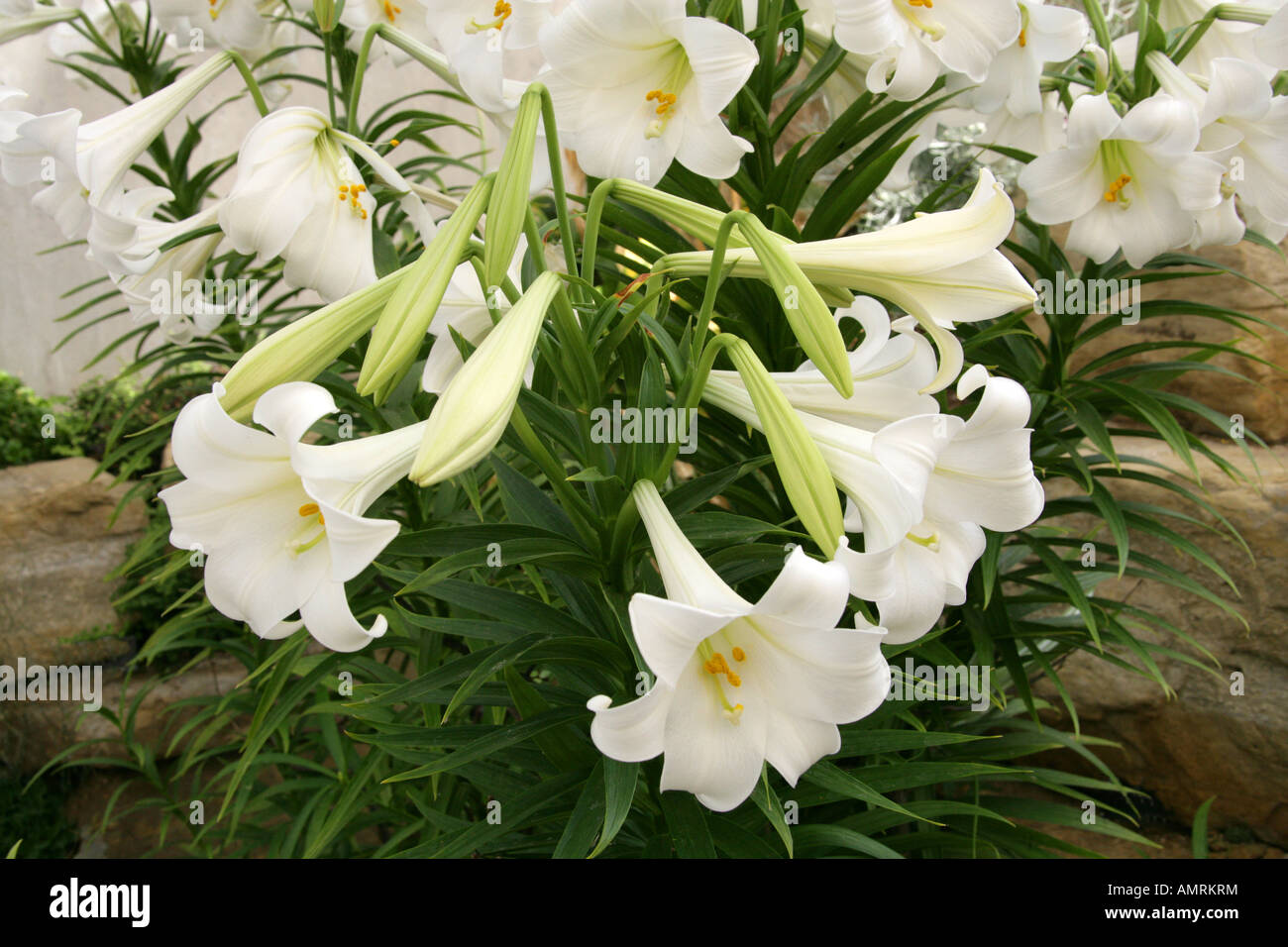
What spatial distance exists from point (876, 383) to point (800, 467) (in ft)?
0.69

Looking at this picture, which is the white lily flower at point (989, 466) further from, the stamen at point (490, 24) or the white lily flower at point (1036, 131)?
the white lily flower at point (1036, 131)

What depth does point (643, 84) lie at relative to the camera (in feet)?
2.88

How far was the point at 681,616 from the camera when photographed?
1.91 feet

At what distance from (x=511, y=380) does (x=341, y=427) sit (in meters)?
0.63

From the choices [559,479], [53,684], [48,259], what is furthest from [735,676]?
[48,259]

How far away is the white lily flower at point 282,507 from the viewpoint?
63 centimetres

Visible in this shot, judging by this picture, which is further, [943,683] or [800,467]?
[943,683]

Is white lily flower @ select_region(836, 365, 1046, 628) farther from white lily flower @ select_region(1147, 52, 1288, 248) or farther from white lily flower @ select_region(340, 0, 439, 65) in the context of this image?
white lily flower @ select_region(340, 0, 439, 65)

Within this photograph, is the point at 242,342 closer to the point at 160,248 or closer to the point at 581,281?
the point at 160,248

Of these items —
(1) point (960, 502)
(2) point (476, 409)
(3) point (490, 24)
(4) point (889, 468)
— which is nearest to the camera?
(2) point (476, 409)

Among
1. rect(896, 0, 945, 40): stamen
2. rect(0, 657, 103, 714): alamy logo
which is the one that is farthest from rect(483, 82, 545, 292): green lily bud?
rect(0, 657, 103, 714): alamy logo

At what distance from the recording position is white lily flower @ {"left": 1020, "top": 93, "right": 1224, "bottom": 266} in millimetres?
1123
